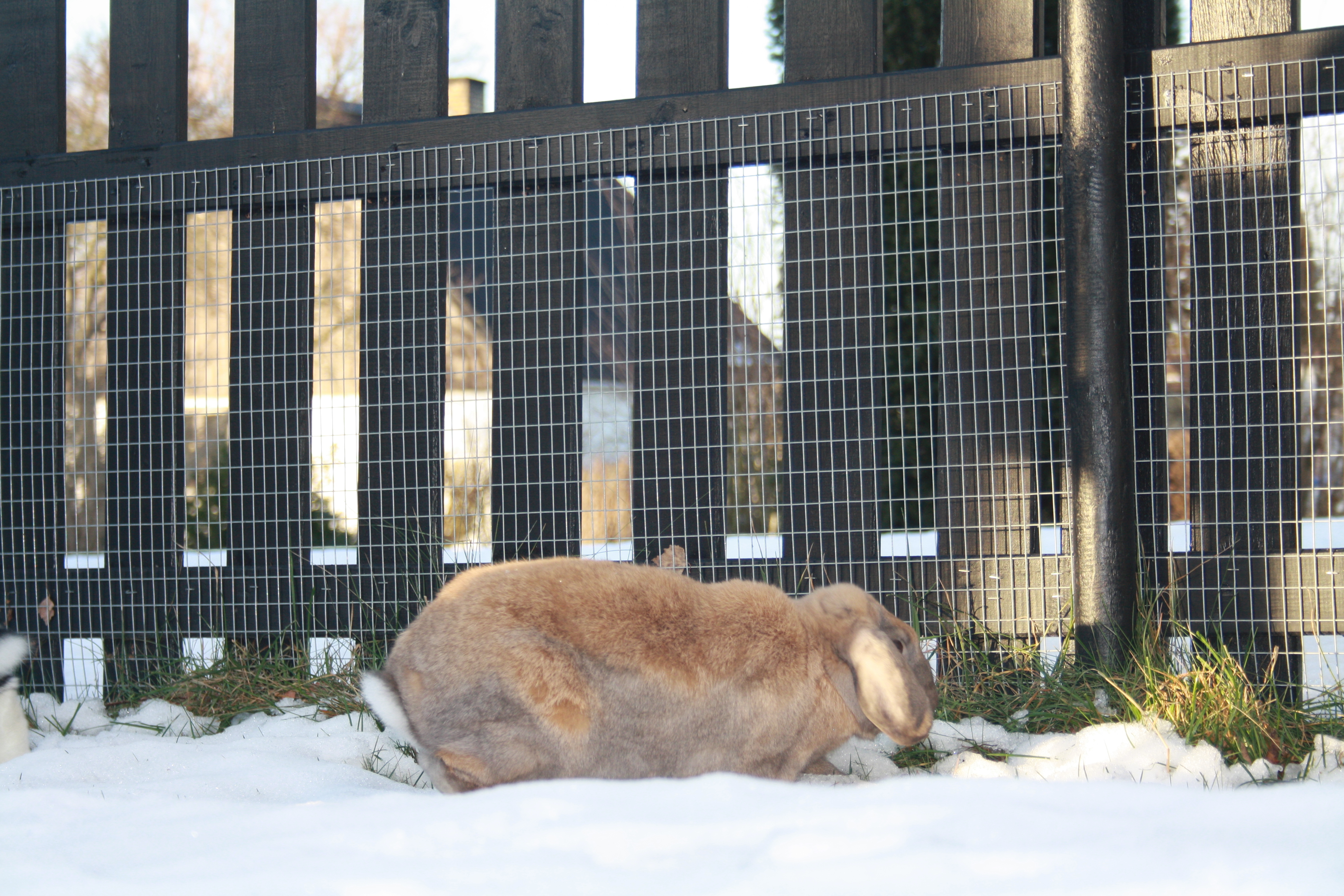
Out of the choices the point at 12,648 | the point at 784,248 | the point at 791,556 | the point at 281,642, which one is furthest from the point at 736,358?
the point at 12,648

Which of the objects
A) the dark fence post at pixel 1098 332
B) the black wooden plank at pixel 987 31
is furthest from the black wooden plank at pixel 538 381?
the dark fence post at pixel 1098 332

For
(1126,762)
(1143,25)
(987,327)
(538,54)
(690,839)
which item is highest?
(538,54)

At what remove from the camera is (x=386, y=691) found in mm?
2533

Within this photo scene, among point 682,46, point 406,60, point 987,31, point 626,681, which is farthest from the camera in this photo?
point 406,60

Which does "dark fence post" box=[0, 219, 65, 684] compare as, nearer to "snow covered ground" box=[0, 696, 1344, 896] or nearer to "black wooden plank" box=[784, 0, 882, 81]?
"snow covered ground" box=[0, 696, 1344, 896]

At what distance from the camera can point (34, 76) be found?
4.54 m

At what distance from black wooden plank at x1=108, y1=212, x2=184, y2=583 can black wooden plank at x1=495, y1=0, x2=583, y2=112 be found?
5.25 feet

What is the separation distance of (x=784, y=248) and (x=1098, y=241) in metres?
1.12

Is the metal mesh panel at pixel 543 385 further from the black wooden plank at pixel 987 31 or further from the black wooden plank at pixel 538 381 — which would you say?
the black wooden plank at pixel 987 31

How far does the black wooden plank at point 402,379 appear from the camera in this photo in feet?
13.5

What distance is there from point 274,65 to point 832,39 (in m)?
2.36

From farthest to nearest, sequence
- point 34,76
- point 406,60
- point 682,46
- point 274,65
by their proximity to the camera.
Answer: point 34,76 < point 274,65 < point 406,60 < point 682,46

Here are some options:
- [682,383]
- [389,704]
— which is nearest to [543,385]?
[682,383]

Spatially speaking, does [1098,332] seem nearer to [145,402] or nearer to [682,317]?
[682,317]
